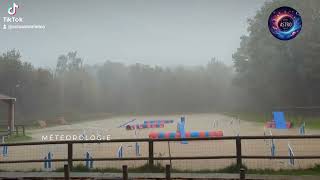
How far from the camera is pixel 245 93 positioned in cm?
1006

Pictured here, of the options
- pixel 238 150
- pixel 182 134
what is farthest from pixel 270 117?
pixel 238 150

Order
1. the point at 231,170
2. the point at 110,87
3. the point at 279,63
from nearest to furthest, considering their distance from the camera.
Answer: the point at 231,170 → the point at 110,87 → the point at 279,63

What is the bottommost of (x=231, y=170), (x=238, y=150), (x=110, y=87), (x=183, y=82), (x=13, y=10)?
(x=231, y=170)

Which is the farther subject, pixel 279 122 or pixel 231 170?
pixel 279 122

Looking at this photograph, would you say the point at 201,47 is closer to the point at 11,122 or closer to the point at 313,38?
the point at 313,38

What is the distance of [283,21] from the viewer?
9883mm

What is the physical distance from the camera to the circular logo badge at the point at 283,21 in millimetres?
9680

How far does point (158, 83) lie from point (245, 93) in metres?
2.27

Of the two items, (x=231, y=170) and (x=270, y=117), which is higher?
(x=270, y=117)

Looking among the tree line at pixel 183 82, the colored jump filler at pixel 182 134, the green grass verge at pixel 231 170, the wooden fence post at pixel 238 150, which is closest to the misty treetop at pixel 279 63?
the tree line at pixel 183 82

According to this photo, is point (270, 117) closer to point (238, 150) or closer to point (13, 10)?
point (238, 150)

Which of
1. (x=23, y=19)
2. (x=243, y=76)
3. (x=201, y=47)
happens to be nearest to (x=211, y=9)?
(x=201, y=47)

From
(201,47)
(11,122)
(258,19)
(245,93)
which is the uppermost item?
(258,19)

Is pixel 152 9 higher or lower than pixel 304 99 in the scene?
higher
